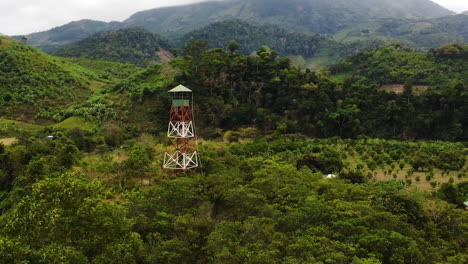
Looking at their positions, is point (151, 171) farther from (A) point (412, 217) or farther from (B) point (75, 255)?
(A) point (412, 217)

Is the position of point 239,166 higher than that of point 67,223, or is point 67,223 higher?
point 67,223

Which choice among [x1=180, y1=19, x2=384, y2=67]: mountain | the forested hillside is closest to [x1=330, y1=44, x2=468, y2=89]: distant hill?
the forested hillside

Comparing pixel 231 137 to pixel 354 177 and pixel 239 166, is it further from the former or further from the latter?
pixel 354 177

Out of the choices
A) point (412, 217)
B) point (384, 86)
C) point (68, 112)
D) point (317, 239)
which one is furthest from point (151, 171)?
point (384, 86)

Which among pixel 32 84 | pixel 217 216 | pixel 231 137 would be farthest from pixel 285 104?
pixel 32 84

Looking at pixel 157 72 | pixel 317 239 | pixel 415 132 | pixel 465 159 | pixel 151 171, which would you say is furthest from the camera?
pixel 157 72

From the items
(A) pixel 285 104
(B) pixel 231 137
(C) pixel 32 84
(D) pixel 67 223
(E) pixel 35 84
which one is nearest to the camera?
(D) pixel 67 223
